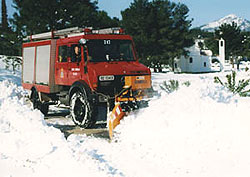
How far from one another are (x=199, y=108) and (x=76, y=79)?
4.23m

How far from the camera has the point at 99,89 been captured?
9.54 metres

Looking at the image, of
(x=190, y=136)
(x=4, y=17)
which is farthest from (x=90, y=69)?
(x=4, y=17)

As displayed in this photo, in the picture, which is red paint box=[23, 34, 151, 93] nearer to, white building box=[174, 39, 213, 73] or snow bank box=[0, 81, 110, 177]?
snow bank box=[0, 81, 110, 177]

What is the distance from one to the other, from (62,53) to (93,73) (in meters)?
2.05

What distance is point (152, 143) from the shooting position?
695cm

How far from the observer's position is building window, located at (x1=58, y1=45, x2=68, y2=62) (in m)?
10.8

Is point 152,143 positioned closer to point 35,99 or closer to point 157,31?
point 35,99

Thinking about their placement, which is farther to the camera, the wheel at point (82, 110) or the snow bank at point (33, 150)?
the wheel at point (82, 110)

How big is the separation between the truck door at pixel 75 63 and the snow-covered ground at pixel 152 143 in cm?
233

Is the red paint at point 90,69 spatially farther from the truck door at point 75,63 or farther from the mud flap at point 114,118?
the mud flap at point 114,118

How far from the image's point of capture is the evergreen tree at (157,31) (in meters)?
49.8

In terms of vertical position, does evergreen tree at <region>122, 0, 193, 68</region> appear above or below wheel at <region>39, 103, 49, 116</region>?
above

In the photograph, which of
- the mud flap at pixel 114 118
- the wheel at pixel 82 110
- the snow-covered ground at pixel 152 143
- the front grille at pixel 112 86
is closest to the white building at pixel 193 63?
the wheel at pixel 82 110

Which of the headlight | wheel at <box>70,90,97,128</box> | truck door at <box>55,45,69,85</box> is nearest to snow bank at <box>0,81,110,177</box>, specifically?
wheel at <box>70,90,97,128</box>
